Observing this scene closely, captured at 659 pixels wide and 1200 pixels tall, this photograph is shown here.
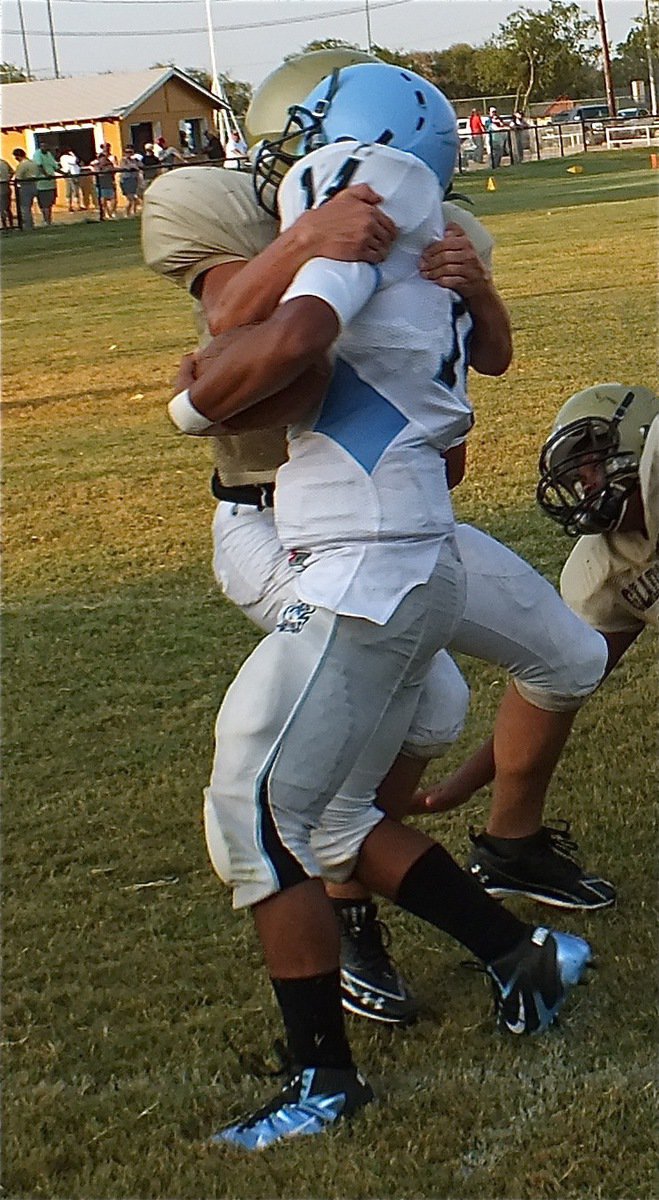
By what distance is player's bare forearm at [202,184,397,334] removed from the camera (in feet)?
8.02

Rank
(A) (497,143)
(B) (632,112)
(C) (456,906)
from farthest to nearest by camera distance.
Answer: (B) (632,112)
(A) (497,143)
(C) (456,906)

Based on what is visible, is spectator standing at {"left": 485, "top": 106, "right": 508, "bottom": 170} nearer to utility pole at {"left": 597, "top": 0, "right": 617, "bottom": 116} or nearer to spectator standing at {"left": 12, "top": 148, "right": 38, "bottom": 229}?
spectator standing at {"left": 12, "top": 148, "right": 38, "bottom": 229}

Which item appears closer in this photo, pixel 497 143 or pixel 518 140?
pixel 497 143

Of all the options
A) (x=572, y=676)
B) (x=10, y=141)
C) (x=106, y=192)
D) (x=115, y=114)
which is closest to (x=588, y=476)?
(x=572, y=676)

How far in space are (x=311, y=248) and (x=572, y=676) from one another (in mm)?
1162

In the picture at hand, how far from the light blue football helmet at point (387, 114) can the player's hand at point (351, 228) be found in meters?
0.15

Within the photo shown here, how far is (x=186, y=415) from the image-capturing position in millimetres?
2516

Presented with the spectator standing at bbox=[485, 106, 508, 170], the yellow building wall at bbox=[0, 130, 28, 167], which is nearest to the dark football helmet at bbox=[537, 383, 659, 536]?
the spectator standing at bbox=[485, 106, 508, 170]

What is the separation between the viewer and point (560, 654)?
3201 millimetres

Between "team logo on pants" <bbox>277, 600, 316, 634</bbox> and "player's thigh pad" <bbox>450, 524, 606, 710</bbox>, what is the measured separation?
1.59ft

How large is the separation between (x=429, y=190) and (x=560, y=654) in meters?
1.01

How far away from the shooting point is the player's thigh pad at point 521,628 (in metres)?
3.11

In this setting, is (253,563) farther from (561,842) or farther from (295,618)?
(561,842)

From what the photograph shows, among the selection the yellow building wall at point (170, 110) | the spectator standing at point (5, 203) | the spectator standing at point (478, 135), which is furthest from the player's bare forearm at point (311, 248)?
the yellow building wall at point (170, 110)
